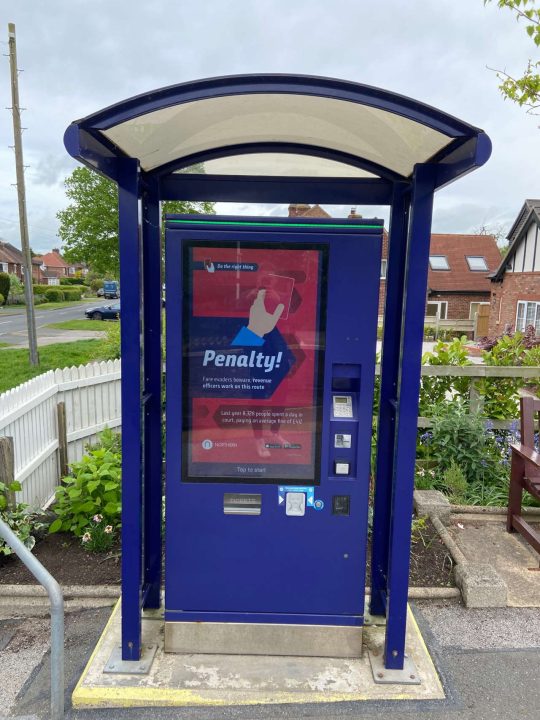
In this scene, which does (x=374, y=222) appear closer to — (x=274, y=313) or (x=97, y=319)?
(x=274, y=313)

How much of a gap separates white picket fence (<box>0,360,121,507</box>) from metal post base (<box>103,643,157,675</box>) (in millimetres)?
1934

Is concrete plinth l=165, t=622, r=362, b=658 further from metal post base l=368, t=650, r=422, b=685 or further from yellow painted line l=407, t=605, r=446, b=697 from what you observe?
yellow painted line l=407, t=605, r=446, b=697

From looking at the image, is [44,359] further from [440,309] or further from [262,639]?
[440,309]

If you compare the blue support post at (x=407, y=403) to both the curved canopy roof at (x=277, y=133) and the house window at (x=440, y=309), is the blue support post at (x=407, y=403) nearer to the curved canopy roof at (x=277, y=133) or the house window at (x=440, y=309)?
the curved canopy roof at (x=277, y=133)

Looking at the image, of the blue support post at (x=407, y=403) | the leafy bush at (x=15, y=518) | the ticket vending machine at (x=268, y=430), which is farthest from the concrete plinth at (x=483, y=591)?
the leafy bush at (x=15, y=518)

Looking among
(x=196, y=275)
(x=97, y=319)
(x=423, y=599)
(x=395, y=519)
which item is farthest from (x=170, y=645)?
(x=97, y=319)

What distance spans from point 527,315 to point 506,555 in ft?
64.3

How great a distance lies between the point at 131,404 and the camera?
103 inches

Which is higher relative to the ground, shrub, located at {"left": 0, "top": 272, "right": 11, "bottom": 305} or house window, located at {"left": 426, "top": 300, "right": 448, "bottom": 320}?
shrub, located at {"left": 0, "top": 272, "right": 11, "bottom": 305}

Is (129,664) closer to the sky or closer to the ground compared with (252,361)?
closer to the ground

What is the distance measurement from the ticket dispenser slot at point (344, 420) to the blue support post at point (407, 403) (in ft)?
0.71

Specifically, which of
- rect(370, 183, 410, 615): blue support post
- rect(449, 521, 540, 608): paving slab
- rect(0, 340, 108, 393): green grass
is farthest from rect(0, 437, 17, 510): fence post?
rect(0, 340, 108, 393): green grass

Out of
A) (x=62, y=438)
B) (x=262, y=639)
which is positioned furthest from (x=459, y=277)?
(x=262, y=639)

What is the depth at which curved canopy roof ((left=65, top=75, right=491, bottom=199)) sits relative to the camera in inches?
84.8
